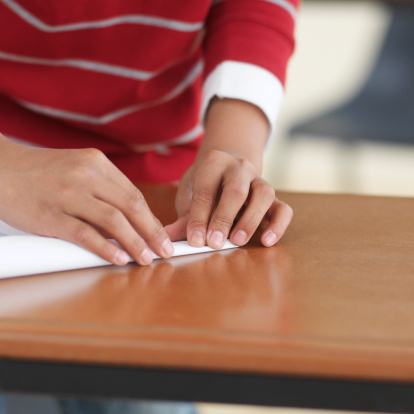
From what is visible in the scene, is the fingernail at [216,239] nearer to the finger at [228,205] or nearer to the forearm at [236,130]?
the finger at [228,205]

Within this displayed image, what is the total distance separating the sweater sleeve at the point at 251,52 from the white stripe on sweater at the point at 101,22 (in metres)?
0.05

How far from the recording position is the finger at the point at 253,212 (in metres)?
0.54

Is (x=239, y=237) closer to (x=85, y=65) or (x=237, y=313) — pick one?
(x=237, y=313)

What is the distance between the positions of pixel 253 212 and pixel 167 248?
10 cm

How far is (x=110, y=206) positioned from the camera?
1.58ft

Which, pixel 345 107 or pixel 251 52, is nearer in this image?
→ pixel 251 52

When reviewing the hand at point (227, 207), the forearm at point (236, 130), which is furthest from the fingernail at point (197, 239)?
the forearm at point (236, 130)

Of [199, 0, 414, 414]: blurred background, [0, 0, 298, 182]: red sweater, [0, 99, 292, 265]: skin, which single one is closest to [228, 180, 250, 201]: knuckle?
[0, 99, 292, 265]: skin

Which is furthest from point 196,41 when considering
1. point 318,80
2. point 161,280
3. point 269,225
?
point 318,80

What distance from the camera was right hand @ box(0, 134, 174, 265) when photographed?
0.47 meters

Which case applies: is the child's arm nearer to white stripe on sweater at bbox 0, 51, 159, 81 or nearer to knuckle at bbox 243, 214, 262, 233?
knuckle at bbox 243, 214, 262, 233

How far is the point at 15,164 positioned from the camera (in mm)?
512

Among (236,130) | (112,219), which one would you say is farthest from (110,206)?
(236,130)

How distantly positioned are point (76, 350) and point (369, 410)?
0.15m
